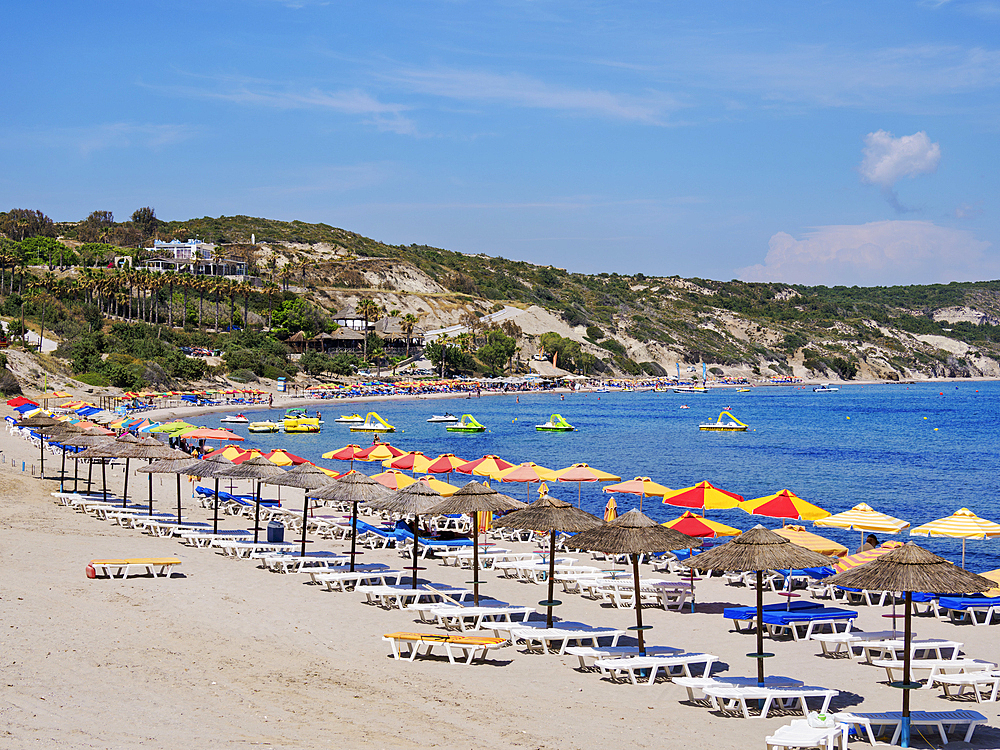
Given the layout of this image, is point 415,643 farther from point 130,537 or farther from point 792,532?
point 130,537

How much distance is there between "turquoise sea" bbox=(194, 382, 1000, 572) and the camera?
116 ft

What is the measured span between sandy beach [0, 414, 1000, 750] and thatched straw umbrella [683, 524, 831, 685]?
5.22 ft

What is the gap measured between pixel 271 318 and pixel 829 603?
4040 inches

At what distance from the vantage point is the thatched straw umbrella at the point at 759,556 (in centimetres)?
1056

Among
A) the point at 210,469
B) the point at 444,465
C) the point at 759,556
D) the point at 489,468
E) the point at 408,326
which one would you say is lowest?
the point at 444,465

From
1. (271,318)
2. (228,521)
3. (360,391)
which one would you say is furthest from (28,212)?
(228,521)

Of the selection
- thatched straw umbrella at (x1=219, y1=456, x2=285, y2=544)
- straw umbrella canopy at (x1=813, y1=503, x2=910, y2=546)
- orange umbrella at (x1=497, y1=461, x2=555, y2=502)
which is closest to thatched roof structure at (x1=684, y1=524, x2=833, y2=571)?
straw umbrella canopy at (x1=813, y1=503, x2=910, y2=546)

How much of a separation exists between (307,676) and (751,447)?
5203cm

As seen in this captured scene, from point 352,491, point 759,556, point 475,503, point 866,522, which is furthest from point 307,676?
point 866,522

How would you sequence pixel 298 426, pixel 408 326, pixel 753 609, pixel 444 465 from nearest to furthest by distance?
pixel 753 609, pixel 444 465, pixel 298 426, pixel 408 326

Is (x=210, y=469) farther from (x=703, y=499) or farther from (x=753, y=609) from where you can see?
(x=753, y=609)

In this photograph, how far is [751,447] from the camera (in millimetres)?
59656

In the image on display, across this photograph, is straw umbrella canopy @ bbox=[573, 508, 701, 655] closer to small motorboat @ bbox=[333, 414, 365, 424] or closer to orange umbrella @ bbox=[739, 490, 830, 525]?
orange umbrella @ bbox=[739, 490, 830, 525]

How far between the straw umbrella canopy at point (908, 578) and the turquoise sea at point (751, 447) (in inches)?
574
